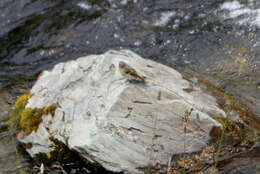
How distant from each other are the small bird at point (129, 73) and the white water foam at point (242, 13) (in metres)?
3.15

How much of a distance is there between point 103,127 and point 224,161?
4.46 feet

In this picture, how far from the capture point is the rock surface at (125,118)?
4262 mm

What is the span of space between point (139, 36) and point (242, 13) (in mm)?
1848

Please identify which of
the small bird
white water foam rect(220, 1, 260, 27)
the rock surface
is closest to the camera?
the rock surface

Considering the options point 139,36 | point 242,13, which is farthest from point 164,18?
point 242,13

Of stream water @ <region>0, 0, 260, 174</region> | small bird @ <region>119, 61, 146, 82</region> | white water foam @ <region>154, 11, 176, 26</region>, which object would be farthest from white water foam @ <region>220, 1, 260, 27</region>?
small bird @ <region>119, 61, 146, 82</region>

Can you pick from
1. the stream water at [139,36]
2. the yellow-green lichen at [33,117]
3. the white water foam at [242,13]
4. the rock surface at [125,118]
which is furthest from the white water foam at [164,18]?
the yellow-green lichen at [33,117]

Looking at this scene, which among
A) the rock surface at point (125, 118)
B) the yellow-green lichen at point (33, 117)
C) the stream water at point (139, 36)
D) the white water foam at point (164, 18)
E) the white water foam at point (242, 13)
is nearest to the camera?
the rock surface at point (125, 118)

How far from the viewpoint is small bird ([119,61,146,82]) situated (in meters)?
4.57

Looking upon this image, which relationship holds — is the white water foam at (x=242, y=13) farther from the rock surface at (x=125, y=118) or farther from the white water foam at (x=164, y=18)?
the rock surface at (x=125, y=118)

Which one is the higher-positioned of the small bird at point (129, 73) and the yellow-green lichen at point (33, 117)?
the small bird at point (129, 73)

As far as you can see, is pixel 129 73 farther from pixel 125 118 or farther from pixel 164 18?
pixel 164 18

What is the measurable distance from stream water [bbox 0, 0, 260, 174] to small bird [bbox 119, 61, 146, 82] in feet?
5.28

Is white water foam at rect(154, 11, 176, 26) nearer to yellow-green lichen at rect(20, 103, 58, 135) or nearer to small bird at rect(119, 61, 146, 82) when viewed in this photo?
small bird at rect(119, 61, 146, 82)
